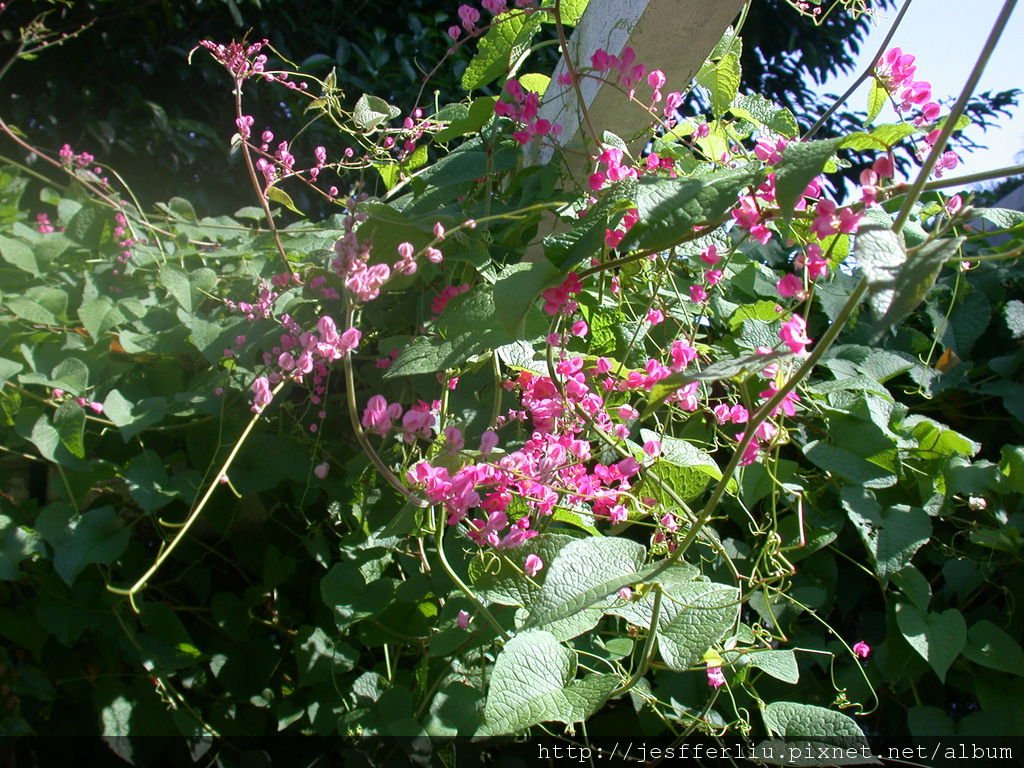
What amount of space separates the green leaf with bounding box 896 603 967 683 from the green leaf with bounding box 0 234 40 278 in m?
1.19

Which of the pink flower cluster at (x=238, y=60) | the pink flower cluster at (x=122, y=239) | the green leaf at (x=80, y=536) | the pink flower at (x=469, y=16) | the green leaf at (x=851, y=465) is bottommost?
the green leaf at (x=80, y=536)

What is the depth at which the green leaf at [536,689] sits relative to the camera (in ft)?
2.12

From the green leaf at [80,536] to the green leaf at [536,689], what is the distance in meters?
0.48

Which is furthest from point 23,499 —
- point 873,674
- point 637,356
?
point 873,674

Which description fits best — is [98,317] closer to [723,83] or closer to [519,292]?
[519,292]

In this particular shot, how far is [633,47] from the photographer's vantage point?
90 centimetres

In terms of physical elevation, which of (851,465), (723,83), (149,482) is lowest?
(149,482)

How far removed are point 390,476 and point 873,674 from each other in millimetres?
774

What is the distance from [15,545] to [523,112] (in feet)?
2.35

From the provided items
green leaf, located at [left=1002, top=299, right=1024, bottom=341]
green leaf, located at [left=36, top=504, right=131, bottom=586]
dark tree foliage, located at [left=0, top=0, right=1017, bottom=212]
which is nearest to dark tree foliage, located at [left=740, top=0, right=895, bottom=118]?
dark tree foliage, located at [left=0, top=0, right=1017, bottom=212]

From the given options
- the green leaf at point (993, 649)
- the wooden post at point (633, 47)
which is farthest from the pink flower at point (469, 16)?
the green leaf at point (993, 649)

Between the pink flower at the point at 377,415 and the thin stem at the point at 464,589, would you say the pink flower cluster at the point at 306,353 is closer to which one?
the pink flower at the point at 377,415

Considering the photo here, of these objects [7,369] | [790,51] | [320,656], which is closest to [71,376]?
[7,369]

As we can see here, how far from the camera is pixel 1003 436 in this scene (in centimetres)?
129
